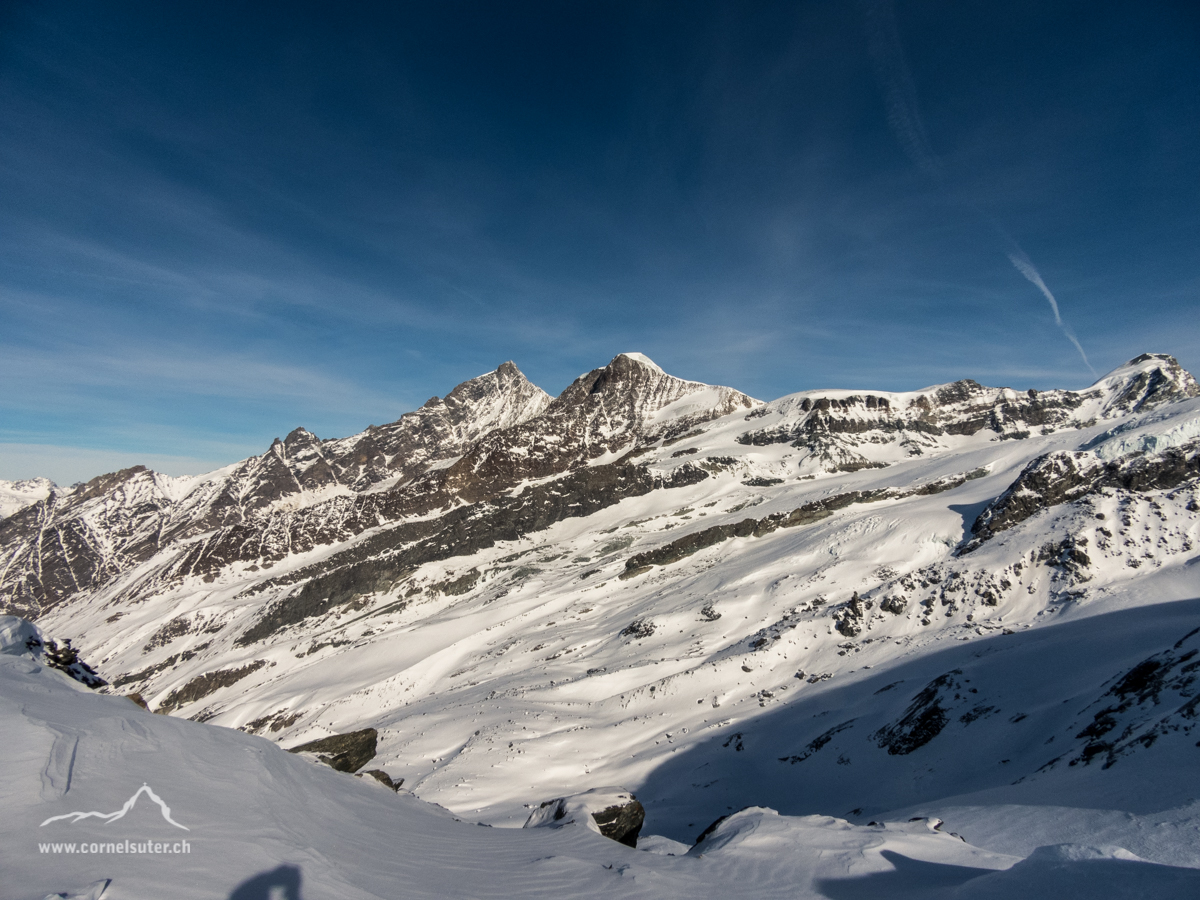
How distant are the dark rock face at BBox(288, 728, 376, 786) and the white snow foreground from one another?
22.9 feet

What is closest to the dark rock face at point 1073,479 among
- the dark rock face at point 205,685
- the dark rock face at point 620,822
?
the dark rock face at point 620,822

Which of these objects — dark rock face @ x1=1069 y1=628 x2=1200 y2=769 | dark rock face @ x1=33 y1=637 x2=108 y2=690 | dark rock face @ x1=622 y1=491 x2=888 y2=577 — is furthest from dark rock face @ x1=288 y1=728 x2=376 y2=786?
dark rock face @ x1=622 y1=491 x2=888 y2=577

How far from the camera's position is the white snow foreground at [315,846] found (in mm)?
4988

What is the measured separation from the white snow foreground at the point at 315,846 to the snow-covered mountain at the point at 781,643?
10.3ft

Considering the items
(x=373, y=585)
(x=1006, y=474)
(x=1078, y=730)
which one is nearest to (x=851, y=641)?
(x=1078, y=730)

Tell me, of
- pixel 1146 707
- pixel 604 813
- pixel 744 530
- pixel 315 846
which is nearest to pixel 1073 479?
pixel 744 530

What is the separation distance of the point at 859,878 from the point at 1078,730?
11142mm

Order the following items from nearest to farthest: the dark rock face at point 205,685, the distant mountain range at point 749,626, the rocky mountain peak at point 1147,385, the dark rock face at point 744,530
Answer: the distant mountain range at point 749,626
the dark rock face at point 744,530
the dark rock face at point 205,685
the rocky mountain peak at point 1147,385

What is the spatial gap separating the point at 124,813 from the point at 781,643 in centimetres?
3590

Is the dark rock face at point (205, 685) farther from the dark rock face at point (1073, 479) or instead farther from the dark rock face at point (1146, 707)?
the dark rock face at point (1146, 707)

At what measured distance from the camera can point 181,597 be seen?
140750mm

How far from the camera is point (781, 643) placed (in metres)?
35.8

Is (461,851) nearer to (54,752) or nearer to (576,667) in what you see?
(54,752)

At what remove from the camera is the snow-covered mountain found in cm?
1581
